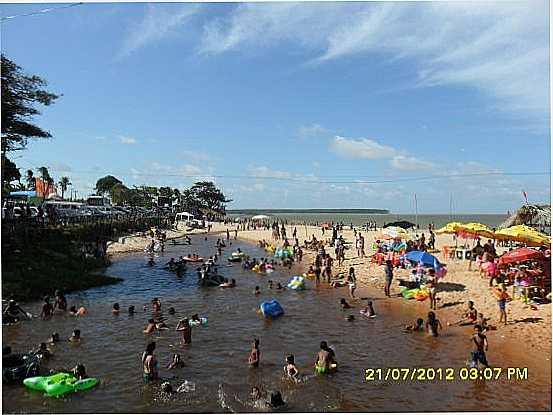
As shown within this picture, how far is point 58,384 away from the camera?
10.9 m

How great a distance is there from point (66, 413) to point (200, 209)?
94578 millimetres

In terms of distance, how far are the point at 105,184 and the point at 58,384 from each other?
375 feet

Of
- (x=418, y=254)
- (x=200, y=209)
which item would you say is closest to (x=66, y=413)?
(x=418, y=254)

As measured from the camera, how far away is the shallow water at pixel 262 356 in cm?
1031

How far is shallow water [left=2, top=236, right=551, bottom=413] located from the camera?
10312 millimetres

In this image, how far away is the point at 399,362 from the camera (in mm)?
12914

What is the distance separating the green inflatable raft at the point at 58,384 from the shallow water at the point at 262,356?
0.64ft

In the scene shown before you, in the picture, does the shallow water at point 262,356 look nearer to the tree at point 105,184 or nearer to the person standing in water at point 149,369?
the person standing in water at point 149,369

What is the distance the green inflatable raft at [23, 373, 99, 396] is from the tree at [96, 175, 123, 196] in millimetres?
112340

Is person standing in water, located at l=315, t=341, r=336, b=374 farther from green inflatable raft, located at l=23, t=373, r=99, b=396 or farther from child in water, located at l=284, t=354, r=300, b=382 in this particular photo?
green inflatable raft, located at l=23, t=373, r=99, b=396

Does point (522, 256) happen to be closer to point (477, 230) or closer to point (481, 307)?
point (481, 307)

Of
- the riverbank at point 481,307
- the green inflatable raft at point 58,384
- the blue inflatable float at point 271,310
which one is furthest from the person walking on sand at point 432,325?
the green inflatable raft at point 58,384

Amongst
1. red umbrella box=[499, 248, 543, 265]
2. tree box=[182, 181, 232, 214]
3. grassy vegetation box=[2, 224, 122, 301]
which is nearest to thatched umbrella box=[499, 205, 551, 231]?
red umbrella box=[499, 248, 543, 265]

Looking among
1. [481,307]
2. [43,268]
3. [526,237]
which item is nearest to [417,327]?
[481,307]
